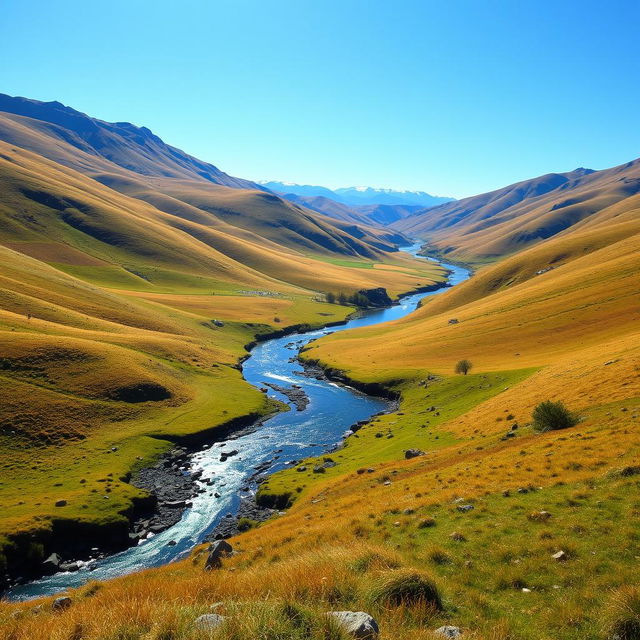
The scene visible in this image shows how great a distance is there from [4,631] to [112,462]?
53840 millimetres

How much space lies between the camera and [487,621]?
11953mm

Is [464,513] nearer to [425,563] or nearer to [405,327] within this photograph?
[425,563]

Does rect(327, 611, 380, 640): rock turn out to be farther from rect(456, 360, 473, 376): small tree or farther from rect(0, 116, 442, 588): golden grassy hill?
rect(456, 360, 473, 376): small tree

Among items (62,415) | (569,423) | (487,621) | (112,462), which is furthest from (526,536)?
(62,415)

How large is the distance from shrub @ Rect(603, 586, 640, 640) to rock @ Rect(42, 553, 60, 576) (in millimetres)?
46966

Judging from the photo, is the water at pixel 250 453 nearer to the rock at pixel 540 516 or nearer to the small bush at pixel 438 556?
the small bush at pixel 438 556

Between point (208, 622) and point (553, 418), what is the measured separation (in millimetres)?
35541

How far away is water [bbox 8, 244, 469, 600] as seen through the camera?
134 feet

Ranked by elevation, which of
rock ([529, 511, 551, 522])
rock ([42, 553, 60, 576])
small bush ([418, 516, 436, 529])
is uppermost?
rock ([529, 511, 551, 522])

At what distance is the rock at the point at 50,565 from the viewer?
4034 cm

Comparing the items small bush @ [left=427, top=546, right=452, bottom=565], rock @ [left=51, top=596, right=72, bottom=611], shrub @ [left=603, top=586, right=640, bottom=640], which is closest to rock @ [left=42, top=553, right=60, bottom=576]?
rock @ [left=51, top=596, right=72, bottom=611]

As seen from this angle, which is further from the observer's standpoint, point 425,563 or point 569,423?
point 569,423

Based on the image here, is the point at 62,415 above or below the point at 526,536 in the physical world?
below

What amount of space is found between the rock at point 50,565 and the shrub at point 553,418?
46726mm
